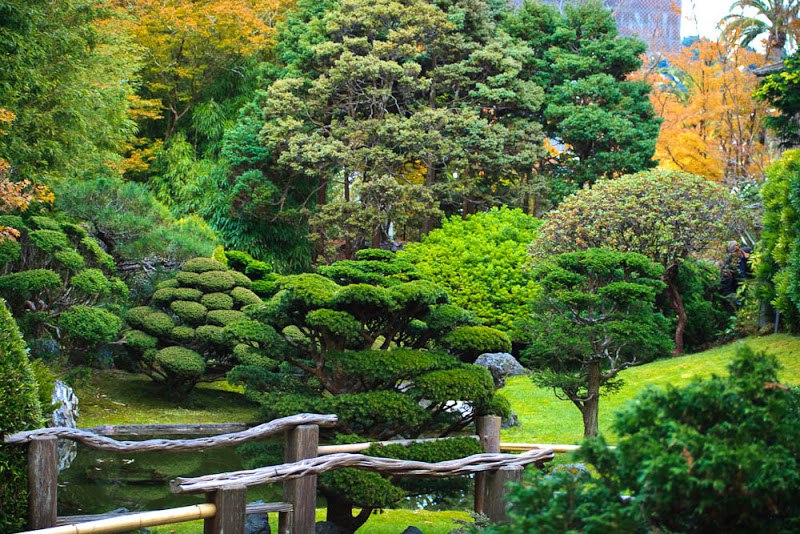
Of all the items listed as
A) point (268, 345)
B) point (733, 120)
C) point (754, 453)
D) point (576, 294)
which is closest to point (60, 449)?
point (268, 345)

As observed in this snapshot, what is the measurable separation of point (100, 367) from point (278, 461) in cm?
832

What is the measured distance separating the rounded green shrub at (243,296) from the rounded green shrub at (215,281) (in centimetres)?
17

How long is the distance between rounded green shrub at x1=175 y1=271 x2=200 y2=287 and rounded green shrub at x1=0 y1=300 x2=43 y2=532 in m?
8.67

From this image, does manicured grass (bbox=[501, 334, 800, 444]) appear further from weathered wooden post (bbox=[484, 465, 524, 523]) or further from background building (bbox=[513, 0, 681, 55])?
background building (bbox=[513, 0, 681, 55])

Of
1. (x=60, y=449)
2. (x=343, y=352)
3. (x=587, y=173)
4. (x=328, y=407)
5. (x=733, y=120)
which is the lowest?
(x=60, y=449)

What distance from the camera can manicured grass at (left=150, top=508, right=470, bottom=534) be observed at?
22.8 feet

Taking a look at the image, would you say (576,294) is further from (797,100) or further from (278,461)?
(797,100)

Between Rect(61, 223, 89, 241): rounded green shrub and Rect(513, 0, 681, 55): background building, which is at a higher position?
Rect(513, 0, 681, 55): background building

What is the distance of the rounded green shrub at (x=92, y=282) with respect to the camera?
11.9 metres

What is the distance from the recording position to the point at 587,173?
19.5 m

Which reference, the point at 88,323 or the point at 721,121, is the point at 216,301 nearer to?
the point at 88,323

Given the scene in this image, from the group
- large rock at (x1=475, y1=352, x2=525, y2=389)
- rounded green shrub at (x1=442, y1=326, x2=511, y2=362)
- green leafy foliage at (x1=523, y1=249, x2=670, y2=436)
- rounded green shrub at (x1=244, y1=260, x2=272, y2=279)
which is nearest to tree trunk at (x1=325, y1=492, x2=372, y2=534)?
rounded green shrub at (x1=442, y1=326, x2=511, y2=362)

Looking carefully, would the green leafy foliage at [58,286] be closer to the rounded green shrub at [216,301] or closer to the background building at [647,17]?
the rounded green shrub at [216,301]

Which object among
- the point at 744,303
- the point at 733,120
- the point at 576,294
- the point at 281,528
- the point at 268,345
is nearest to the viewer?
the point at 281,528
